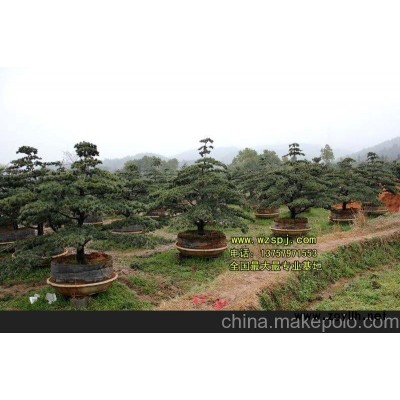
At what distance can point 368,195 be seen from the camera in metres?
16.5

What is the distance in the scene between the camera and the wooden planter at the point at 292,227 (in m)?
13.9

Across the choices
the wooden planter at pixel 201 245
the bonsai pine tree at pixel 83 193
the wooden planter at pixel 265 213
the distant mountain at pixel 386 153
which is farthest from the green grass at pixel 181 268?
the distant mountain at pixel 386 153

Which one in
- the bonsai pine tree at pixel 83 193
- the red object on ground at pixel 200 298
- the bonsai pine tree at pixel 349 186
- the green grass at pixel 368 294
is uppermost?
the bonsai pine tree at pixel 83 193

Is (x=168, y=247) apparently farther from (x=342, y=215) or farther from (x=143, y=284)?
(x=342, y=215)

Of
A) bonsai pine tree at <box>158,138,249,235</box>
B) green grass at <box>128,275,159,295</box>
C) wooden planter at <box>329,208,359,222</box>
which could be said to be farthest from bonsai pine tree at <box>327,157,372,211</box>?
green grass at <box>128,275,159,295</box>

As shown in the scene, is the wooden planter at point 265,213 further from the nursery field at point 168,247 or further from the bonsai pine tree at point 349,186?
the nursery field at point 168,247

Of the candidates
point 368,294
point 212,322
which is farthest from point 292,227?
point 212,322

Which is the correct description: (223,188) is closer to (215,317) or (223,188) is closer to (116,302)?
(116,302)

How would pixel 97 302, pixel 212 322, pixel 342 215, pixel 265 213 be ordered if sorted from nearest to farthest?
pixel 212 322 < pixel 97 302 < pixel 342 215 < pixel 265 213

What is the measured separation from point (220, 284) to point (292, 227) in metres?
6.47

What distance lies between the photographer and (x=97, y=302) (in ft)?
27.2

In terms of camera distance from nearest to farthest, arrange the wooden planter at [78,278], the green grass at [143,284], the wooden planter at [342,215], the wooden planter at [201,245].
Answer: the wooden planter at [78,278] < the green grass at [143,284] < the wooden planter at [201,245] < the wooden planter at [342,215]

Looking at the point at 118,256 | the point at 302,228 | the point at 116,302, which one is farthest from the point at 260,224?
the point at 116,302

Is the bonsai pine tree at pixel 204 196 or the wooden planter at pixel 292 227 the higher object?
the bonsai pine tree at pixel 204 196
